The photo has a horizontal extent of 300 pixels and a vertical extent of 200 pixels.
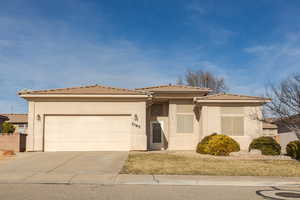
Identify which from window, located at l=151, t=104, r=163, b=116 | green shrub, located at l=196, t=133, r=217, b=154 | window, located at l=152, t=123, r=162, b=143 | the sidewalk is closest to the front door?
window, located at l=152, t=123, r=162, b=143

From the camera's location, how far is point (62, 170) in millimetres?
11156

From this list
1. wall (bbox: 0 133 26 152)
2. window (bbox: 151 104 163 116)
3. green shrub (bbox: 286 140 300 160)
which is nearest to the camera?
green shrub (bbox: 286 140 300 160)

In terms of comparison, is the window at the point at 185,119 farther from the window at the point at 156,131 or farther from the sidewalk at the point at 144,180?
the sidewalk at the point at 144,180

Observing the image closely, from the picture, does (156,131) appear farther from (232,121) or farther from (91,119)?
(91,119)

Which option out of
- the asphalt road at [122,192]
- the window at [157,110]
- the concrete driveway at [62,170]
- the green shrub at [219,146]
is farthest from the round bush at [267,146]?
the asphalt road at [122,192]

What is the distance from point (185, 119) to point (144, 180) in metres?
13.0

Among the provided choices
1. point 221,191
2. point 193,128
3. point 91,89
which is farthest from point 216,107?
point 221,191

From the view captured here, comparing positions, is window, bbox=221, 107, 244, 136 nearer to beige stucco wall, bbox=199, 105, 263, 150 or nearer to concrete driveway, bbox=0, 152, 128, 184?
beige stucco wall, bbox=199, 105, 263, 150

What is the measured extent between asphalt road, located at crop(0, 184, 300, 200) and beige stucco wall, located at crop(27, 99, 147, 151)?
10011 mm

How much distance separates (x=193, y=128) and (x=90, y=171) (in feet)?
39.8

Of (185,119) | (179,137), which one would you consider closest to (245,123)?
(185,119)

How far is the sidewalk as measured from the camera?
358 inches

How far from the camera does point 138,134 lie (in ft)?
61.0

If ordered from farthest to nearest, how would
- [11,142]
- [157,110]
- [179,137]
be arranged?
[157,110] < [179,137] < [11,142]
